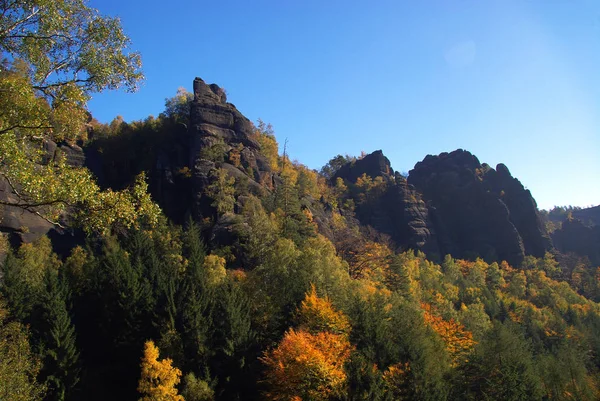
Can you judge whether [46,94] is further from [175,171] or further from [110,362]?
[175,171]

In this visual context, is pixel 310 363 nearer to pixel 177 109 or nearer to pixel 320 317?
pixel 320 317

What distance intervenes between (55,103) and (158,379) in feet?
87.2

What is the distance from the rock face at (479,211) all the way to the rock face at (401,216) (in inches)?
274

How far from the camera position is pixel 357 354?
3020 cm

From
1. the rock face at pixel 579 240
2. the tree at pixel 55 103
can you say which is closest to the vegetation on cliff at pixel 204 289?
the tree at pixel 55 103

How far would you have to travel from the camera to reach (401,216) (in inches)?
4358

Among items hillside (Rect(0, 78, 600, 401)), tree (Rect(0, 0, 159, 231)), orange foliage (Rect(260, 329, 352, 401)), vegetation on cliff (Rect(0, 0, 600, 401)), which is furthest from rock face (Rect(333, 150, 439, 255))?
tree (Rect(0, 0, 159, 231))

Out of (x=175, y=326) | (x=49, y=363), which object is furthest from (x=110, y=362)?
(x=175, y=326)

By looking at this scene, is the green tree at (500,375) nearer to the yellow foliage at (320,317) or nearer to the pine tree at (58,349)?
the yellow foliage at (320,317)

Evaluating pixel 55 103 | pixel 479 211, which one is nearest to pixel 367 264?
pixel 55 103

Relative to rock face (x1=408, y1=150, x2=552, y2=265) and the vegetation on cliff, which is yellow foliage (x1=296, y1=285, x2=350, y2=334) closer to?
the vegetation on cliff

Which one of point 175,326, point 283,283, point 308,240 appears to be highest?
point 308,240

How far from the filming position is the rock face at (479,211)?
114m

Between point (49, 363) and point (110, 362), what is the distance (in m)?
5.68
